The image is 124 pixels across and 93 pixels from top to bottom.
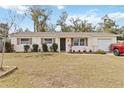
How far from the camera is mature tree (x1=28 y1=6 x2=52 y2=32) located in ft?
161

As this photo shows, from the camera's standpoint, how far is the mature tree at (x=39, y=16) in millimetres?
49094

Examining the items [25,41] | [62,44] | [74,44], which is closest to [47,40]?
[62,44]

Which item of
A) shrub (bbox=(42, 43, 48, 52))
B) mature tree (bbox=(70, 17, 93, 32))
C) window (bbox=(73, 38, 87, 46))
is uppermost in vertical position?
mature tree (bbox=(70, 17, 93, 32))

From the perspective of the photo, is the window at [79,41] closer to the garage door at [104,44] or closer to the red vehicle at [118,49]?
the garage door at [104,44]

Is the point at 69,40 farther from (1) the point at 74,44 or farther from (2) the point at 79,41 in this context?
(2) the point at 79,41

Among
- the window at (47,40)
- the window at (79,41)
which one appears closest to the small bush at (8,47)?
the window at (47,40)

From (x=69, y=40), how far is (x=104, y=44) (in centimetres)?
453

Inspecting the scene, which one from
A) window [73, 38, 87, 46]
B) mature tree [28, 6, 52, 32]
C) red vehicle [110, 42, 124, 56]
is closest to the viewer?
red vehicle [110, 42, 124, 56]

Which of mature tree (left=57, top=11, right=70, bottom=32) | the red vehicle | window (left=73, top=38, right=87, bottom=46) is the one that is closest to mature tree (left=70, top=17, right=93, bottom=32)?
mature tree (left=57, top=11, right=70, bottom=32)

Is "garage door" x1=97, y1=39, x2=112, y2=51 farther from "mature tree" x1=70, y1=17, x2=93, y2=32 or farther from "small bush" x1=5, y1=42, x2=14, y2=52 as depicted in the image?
"mature tree" x1=70, y1=17, x2=93, y2=32

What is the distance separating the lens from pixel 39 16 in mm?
49719

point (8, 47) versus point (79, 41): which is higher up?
point (79, 41)

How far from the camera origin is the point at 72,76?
37.6 feet
